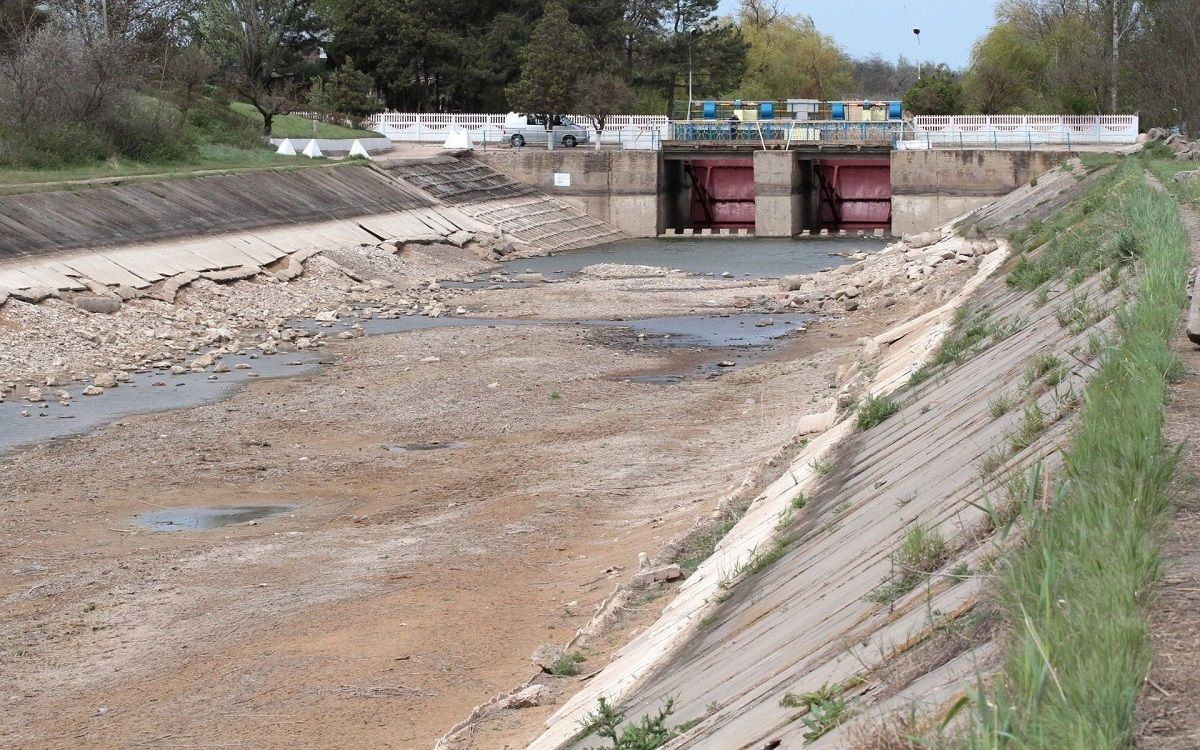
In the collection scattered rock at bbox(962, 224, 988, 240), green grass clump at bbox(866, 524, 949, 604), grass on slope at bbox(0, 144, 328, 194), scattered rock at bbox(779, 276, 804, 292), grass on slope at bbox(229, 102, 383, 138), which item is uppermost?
grass on slope at bbox(229, 102, 383, 138)

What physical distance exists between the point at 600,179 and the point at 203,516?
184ft

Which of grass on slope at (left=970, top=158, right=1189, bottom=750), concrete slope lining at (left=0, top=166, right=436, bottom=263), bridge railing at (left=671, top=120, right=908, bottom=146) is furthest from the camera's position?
bridge railing at (left=671, top=120, right=908, bottom=146)

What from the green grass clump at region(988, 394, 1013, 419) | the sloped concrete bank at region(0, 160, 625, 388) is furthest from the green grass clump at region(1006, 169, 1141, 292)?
the sloped concrete bank at region(0, 160, 625, 388)

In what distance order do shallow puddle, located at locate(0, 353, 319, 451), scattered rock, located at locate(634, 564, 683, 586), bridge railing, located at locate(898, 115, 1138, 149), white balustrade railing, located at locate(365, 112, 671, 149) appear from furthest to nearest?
white balustrade railing, located at locate(365, 112, 671, 149), bridge railing, located at locate(898, 115, 1138, 149), shallow puddle, located at locate(0, 353, 319, 451), scattered rock, located at locate(634, 564, 683, 586)

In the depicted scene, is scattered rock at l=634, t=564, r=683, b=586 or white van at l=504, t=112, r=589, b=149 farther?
white van at l=504, t=112, r=589, b=149

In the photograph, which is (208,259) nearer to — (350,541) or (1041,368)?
(350,541)

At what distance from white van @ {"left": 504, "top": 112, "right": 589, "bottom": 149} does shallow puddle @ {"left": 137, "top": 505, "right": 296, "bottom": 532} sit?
59966 millimetres

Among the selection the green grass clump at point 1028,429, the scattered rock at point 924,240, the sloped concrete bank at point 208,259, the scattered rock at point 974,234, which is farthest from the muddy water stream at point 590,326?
the green grass clump at point 1028,429

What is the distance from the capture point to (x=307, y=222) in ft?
164

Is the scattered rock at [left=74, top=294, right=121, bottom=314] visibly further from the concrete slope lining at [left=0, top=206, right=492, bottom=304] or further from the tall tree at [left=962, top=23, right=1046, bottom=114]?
the tall tree at [left=962, top=23, right=1046, bottom=114]

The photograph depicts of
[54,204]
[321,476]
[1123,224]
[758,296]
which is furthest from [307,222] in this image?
[1123,224]

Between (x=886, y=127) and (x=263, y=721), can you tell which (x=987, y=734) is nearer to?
(x=263, y=721)

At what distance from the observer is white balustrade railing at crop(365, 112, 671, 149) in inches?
3029

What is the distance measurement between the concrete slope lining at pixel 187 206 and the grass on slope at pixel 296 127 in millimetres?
9473
